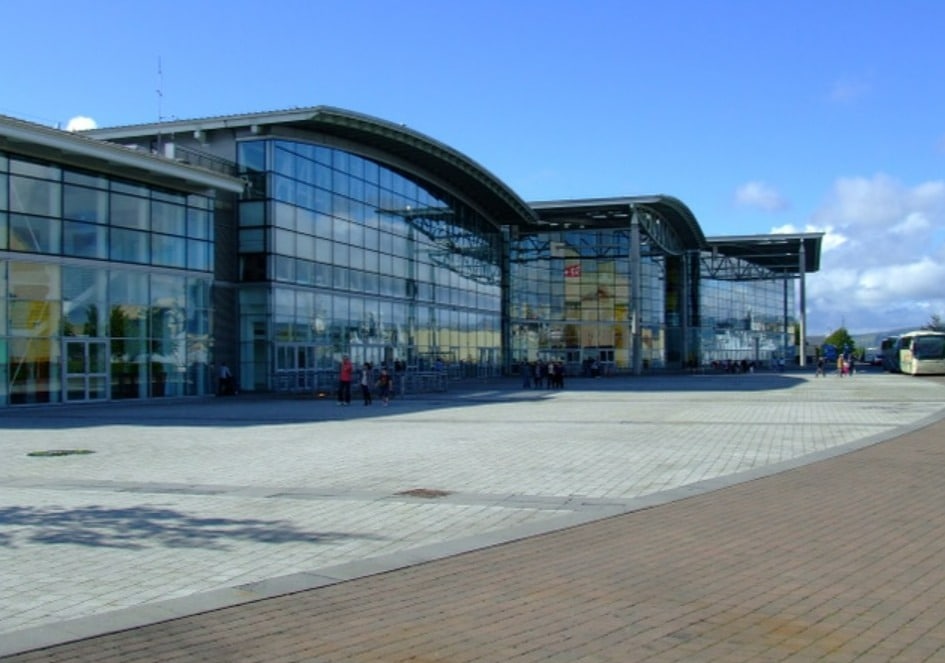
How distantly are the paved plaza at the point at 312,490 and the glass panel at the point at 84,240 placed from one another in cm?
753

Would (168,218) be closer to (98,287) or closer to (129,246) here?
(129,246)

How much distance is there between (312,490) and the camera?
38.3 ft

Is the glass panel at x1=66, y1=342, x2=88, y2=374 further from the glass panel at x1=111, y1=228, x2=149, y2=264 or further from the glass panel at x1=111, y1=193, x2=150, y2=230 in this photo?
the glass panel at x1=111, y1=193, x2=150, y2=230

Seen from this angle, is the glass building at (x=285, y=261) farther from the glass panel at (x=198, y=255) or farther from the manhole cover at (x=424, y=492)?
the manhole cover at (x=424, y=492)

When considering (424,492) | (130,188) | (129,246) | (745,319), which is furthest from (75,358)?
(745,319)

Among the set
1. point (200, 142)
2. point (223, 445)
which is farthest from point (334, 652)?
point (200, 142)

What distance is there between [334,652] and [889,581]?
4.09 meters

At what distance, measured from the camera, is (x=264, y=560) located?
25.4ft

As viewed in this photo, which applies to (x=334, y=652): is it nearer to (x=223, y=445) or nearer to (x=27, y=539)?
(x=27, y=539)

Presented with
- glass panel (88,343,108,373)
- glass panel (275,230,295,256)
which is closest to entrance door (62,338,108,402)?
glass panel (88,343,108,373)

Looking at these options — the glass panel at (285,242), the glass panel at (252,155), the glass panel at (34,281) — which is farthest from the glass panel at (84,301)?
the glass panel at (252,155)

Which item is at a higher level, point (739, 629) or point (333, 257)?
point (333, 257)

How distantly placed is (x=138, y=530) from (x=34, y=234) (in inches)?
926

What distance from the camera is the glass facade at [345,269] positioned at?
39.7 metres
